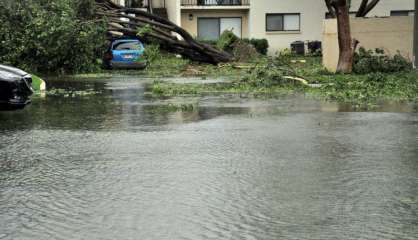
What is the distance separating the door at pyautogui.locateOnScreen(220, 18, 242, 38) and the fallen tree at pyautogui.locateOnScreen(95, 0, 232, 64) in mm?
11880

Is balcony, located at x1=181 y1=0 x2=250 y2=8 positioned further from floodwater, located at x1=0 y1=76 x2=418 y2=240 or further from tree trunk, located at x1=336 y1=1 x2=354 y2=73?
floodwater, located at x1=0 y1=76 x2=418 y2=240

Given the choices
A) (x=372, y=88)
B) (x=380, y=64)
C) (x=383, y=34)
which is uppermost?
(x=383, y=34)

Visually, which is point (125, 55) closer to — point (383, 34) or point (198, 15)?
point (383, 34)

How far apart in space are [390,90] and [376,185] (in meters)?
11.8

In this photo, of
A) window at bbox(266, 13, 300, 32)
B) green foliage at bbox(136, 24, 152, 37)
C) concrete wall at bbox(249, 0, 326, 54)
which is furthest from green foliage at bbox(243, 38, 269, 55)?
green foliage at bbox(136, 24, 152, 37)

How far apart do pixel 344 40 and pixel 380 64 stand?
169 cm

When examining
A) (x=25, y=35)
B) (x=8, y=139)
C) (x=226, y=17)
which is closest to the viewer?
(x=8, y=139)

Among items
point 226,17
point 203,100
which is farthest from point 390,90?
point 226,17

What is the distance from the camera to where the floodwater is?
588 cm

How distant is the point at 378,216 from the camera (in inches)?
243

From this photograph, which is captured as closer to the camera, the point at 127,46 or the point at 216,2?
the point at 127,46

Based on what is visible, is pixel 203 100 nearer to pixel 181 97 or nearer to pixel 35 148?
pixel 181 97

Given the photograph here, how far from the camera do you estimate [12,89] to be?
12.5 metres

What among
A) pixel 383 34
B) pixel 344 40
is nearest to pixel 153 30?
pixel 344 40
